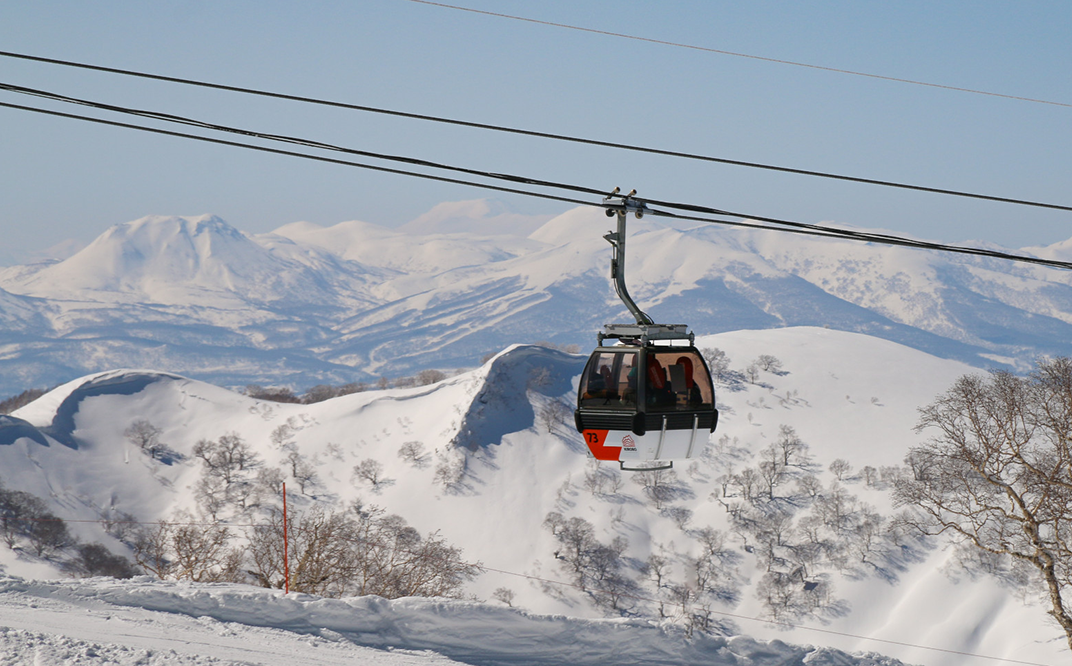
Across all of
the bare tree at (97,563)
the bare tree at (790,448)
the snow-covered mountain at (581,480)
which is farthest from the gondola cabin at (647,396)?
the bare tree at (790,448)

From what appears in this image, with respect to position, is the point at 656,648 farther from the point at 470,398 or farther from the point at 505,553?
the point at 470,398

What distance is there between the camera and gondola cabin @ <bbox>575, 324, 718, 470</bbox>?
48.0ft

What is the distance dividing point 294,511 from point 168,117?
8705 centimetres

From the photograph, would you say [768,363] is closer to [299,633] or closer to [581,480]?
[581,480]

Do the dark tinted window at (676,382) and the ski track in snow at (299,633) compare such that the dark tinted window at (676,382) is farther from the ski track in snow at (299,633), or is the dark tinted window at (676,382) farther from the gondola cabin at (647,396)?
the ski track in snow at (299,633)

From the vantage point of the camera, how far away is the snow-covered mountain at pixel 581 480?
78.1 metres

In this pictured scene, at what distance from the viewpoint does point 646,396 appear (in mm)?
14602

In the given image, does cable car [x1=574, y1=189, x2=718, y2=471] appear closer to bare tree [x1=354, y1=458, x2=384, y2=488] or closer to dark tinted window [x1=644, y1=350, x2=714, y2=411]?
dark tinted window [x1=644, y1=350, x2=714, y2=411]

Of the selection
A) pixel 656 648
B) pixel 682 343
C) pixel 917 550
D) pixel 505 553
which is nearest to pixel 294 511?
pixel 505 553

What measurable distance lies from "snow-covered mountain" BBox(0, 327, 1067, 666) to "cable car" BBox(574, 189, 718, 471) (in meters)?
48.4

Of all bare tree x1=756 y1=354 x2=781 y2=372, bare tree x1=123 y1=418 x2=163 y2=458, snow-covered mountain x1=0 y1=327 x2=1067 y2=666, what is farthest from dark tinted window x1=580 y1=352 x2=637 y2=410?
bare tree x1=756 y1=354 x2=781 y2=372

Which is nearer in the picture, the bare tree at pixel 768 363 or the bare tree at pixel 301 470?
the bare tree at pixel 301 470

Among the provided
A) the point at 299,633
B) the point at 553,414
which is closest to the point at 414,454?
the point at 553,414

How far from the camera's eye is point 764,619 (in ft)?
264
